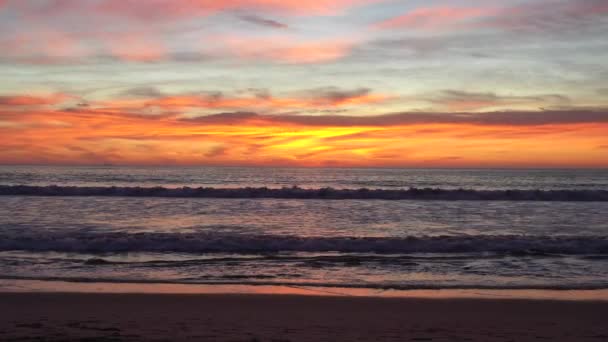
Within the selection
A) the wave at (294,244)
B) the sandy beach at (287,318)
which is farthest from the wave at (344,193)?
the sandy beach at (287,318)

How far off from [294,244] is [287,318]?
5.91 metres

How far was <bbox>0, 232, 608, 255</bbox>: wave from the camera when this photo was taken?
1188cm

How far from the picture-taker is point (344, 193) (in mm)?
29031

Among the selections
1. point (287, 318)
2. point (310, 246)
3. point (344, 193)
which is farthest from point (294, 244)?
point (344, 193)

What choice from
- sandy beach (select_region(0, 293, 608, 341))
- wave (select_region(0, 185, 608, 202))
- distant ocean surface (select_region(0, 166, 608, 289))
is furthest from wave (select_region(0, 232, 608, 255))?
wave (select_region(0, 185, 608, 202))

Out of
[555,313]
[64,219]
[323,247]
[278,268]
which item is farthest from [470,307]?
[64,219]

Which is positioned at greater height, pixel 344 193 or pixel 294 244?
pixel 344 193

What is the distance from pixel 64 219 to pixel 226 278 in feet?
33.6

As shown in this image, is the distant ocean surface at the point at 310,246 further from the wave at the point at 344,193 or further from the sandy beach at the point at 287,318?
the wave at the point at 344,193

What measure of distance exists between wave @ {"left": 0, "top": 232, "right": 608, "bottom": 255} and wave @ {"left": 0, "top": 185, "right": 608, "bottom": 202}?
1460 cm

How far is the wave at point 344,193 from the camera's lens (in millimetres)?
27344

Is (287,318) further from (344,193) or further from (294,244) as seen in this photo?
(344,193)

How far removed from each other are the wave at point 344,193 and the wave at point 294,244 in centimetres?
1460

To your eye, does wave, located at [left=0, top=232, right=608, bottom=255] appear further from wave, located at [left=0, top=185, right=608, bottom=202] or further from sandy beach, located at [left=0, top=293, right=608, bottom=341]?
wave, located at [left=0, top=185, right=608, bottom=202]
